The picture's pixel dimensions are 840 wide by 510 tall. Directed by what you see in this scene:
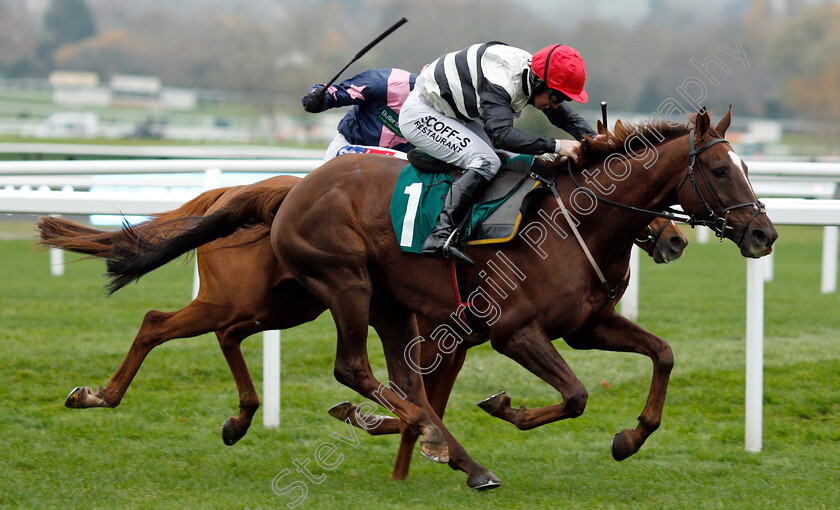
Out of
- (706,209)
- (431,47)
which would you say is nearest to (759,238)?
(706,209)

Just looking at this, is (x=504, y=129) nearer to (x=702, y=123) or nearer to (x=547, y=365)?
(x=702, y=123)

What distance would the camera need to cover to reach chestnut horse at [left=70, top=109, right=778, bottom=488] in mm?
3943

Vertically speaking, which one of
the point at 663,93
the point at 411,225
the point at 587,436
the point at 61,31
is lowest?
the point at 587,436

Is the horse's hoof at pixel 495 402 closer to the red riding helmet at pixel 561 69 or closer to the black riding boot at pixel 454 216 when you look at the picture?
the black riding boot at pixel 454 216

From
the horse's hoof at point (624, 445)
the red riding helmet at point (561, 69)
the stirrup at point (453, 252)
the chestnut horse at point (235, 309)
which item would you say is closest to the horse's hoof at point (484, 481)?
the horse's hoof at point (624, 445)

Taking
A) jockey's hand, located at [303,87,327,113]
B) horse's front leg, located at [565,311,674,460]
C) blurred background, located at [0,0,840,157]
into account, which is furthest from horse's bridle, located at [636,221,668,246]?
blurred background, located at [0,0,840,157]

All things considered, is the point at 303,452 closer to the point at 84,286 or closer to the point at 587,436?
the point at 587,436

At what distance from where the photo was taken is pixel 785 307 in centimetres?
866

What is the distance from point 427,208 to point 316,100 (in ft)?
3.25

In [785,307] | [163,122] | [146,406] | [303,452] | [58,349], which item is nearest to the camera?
[303,452]

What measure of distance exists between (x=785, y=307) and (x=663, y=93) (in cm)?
4685

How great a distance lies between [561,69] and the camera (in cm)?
408

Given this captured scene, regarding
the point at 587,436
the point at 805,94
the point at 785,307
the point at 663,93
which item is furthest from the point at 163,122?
the point at 587,436

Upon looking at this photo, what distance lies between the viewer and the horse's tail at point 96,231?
16.3 feet
